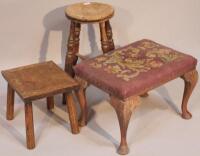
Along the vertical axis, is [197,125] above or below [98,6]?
below

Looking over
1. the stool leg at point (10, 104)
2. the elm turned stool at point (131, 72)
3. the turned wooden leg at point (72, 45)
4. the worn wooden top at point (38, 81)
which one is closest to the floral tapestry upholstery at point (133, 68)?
the elm turned stool at point (131, 72)

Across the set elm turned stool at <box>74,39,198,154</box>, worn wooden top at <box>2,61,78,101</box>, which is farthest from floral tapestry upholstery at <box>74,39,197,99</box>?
worn wooden top at <box>2,61,78,101</box>

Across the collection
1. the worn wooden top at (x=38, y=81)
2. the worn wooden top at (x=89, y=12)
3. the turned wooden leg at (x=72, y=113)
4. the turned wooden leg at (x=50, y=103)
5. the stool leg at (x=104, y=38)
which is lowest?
the turned wooden leg at (x=50, y=103)

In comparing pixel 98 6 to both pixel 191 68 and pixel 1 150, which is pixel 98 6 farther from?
pixel 1 150

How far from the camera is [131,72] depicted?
2070 mm

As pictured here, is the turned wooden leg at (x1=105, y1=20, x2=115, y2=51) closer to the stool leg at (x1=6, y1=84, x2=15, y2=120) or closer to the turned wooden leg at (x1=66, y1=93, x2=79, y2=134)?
the turned wooden leg at (x1=66, y1=93, x2=79, y2=134)

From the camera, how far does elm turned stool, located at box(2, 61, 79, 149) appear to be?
2055 mm

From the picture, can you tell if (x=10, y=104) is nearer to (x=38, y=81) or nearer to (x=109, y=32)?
(x=38, y=81)

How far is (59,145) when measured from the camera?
2.17 m

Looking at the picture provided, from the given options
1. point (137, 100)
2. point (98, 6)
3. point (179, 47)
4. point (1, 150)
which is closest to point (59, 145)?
point (1, 150)

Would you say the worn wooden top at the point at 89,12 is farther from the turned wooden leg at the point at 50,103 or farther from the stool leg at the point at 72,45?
the turned wooden leg at the point at 50,103

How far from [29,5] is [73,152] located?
108 cm

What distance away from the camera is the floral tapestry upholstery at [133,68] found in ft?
6.55

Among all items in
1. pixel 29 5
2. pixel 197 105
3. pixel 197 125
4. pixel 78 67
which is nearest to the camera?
pixel 78 67
